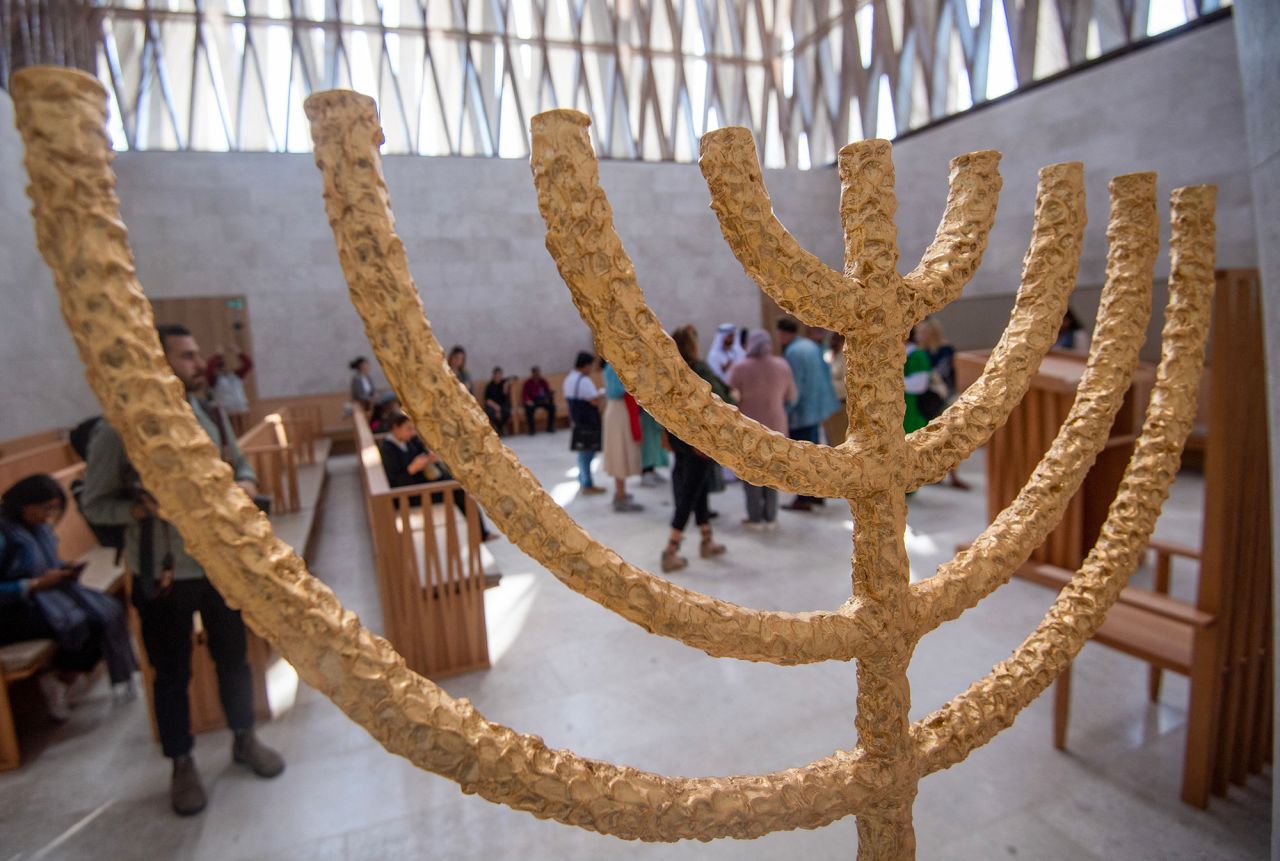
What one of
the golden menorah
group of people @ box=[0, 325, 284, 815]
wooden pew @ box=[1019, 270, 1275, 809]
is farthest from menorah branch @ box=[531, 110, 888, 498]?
group of people @ box=[0, 325, 284, 815]

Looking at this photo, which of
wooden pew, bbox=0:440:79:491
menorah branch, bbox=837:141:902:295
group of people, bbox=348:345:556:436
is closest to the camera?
menorah branch, bbox=837:141:902:295

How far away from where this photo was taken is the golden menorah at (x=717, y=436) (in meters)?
0.58

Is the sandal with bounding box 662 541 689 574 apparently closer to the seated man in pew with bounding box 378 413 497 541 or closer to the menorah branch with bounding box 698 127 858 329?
the seated man in pew with bounding box 378 413 497 541

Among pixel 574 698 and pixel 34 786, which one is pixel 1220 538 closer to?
pixel 574 698

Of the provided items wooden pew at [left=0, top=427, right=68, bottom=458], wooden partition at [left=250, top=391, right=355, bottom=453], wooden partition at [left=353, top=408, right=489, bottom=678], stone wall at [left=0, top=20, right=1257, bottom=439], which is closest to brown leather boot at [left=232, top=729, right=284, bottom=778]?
wooden partition at [left=353, top=408, right=489, bottom=678]

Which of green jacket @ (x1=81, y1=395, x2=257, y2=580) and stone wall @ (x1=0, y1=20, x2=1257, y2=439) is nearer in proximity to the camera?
green jacket @ (x1=81, y1=395, x2=257, y2=580)

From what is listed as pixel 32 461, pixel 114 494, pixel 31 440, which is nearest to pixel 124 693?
pixel 114 494

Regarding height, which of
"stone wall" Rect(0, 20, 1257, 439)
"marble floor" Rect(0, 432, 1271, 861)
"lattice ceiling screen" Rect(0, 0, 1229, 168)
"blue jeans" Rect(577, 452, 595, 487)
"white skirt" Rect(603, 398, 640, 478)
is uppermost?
"lattice ceiling screen" Rect(0, 0, 1229, 168)

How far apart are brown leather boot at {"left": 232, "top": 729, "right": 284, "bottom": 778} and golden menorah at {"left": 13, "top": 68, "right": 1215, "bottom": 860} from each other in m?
2.28

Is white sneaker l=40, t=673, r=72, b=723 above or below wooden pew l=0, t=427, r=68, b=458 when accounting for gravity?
below

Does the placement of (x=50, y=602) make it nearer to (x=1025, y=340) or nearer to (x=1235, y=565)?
(x=1025, y=340)

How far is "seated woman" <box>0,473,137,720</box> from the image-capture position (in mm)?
2816

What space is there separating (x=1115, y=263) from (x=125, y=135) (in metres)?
13.5

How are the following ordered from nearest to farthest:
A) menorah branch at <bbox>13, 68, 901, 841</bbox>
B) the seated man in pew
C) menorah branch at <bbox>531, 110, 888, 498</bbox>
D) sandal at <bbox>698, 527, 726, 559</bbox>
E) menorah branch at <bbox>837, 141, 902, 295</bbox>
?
1. menorah branch at <bbox>13, 68, 901, 841</bbox>
2. menorah branch at <bbox>531, 110, 888, 498</bbox>
3. menorah branch at <bbox>837, 141, 902, 295</bbox>
4. the seated man in pew
5. sandal at <bbox>698, 527, 726, 559</bbox>
